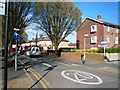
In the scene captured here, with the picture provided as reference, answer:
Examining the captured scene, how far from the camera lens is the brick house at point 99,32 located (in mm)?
32438

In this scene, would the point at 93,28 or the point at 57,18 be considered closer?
the point at 57,18

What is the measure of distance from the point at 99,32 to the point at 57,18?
10213 millimetres

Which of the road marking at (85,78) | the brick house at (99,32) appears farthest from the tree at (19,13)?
the brick house at (99,32)

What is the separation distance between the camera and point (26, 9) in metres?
17.1

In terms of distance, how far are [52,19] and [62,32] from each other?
297 cm

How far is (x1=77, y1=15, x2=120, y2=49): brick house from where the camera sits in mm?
32438

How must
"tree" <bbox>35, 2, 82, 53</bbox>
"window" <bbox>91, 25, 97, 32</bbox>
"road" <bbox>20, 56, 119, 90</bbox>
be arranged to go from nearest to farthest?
"road" <bbox>20, 56, 119, 90</bbox> < "tree" <bbox>35, 2, 82, 53</bbox> < "window" <bbox>91, 25, 97, 32</bbox>

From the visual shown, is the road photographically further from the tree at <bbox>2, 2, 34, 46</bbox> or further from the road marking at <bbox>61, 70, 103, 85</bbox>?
the tree at <bbox>2, 2, 34, 46</bbox>

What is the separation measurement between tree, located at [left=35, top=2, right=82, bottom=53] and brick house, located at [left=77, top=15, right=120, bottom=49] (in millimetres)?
6088

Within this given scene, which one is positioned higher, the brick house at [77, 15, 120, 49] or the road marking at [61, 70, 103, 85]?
the brick house at [77, 15, 120, 49]

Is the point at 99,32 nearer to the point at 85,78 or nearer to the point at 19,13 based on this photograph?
the point at 19,13

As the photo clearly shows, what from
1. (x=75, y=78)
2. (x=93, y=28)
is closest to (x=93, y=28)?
(x=93, y=28)

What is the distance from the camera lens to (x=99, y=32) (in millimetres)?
32875

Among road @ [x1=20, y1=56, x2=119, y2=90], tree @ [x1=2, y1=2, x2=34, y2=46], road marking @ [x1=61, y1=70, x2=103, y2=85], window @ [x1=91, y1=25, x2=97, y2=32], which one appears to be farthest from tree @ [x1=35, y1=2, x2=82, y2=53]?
road marking @ [x1=61, y1=70, x2=103, y2=85]
